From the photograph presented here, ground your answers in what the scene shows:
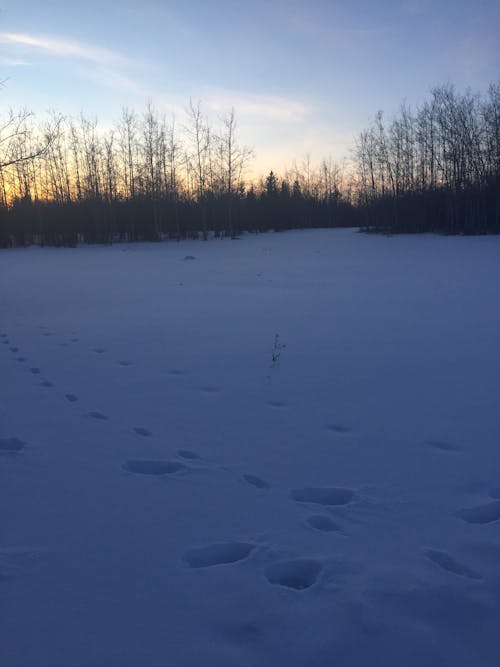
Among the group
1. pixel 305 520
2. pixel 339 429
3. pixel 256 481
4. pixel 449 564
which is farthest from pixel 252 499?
pixel 339 429

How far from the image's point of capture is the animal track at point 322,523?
89.6 inches

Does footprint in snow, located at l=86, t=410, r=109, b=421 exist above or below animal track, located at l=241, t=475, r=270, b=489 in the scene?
above

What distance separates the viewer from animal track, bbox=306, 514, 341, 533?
7.47 feet

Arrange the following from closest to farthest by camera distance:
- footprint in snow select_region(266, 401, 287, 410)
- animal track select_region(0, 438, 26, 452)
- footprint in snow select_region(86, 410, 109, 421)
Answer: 1. animal track select_region(0, 438, 26, 452)
2. footprint in snow select_region(86, 410, 109, 421)
3. footprint in snow select_region(266, 401, 287, 410)

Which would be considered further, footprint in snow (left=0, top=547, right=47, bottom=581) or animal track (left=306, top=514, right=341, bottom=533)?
animal track (left=306, top=514, right=341, bottom=533)

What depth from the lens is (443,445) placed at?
3.16 m

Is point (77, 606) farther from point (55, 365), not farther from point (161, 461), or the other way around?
point (55, 365)

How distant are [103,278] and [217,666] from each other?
45.5 ft

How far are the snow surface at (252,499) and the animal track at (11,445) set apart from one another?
0.7 inches

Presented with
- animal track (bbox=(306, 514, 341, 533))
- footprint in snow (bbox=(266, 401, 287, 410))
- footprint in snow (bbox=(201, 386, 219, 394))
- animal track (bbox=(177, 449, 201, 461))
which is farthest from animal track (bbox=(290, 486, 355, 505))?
footprint in snow (bbox=(201, 386, 219, 394))

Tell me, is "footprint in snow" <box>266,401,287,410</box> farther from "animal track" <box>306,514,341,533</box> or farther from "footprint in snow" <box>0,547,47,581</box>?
"footprint in snow" <box>0,547,47,581</box>

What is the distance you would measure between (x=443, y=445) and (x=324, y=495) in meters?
1.09

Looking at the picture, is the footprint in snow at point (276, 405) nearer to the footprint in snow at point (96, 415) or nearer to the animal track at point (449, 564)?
the footprint in snow at point (96, 415)

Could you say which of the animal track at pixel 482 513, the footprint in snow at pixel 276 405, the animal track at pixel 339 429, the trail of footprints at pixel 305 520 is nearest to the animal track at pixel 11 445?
the trail of footprints at pixel 305 520
